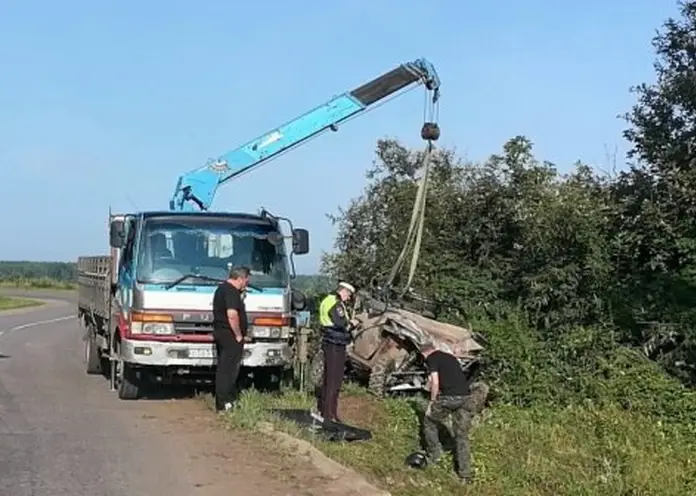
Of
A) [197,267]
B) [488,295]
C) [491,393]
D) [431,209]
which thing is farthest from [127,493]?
[431,209]

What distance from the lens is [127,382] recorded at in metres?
14.5

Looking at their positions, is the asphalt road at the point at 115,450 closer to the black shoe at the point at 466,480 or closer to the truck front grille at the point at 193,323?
the truck front grille at the point at 193,323

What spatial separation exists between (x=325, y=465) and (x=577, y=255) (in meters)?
9.19

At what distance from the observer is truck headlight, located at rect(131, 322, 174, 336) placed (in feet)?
45.1

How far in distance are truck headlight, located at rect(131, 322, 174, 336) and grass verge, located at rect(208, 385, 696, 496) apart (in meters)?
1.36

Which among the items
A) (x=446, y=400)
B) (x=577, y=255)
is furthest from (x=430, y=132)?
(x=446, y=400)

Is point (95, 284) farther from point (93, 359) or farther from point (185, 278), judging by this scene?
point (185, 278)

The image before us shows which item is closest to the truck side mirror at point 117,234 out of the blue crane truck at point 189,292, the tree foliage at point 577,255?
the blue crane truck at point 189,292

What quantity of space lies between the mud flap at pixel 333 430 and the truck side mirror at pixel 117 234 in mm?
3905

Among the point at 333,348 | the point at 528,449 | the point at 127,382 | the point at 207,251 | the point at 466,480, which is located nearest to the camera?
the point at 466,480

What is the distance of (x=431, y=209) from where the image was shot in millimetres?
21781

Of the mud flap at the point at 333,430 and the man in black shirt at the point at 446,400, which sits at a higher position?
the man in black shirt at the point at 446,400

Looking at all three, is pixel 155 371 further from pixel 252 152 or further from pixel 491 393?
pixel 252 152

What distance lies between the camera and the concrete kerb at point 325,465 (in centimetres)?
866
